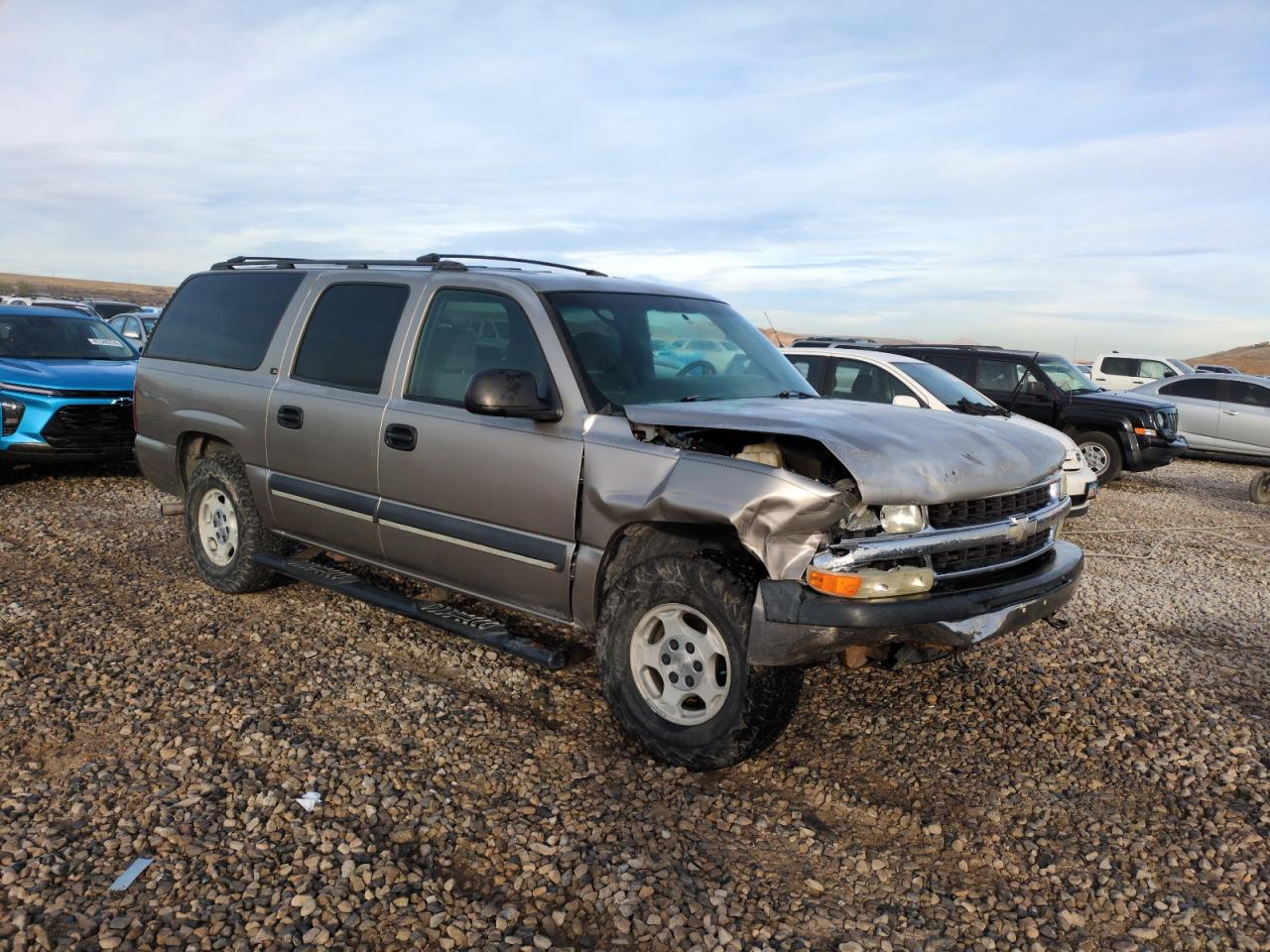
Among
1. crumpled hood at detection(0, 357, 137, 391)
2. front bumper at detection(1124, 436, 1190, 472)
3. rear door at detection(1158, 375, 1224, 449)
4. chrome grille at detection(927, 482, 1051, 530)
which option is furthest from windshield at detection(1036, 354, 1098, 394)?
crumpled hood at detection(0, 357, 137, 391)

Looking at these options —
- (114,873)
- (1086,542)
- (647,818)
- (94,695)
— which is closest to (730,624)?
(647,818)

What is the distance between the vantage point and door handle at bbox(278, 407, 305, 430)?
5027 mm

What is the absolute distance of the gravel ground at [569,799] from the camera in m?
2.78

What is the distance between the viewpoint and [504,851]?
3102 millimetres

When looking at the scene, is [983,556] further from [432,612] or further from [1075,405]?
[1075,405]

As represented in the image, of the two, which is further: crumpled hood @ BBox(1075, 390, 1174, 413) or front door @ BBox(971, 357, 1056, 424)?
front door @ BBox(971, 357, 1056, 424)

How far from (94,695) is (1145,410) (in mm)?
11938

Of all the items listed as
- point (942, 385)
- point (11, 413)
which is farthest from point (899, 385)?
point (11, 413)

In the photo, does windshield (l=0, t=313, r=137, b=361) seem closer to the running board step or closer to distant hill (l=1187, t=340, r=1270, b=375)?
the running board step

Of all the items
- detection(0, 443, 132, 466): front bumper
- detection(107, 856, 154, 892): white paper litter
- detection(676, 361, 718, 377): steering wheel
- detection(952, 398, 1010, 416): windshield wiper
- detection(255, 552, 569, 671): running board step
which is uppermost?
detection(676, 361, 718, 377): steering wheel

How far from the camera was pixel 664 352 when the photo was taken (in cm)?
437

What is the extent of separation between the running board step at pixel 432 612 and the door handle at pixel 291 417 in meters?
0.80

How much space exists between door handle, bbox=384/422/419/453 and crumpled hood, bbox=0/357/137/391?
206 inches

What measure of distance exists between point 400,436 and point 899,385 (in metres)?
6.43
